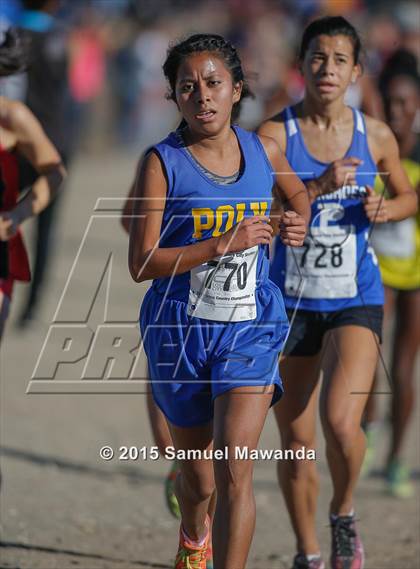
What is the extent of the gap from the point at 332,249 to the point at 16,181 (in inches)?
51.3

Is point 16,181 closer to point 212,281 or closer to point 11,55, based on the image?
point 11,55

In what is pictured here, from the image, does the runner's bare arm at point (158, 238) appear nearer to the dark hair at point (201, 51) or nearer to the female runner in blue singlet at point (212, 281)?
the female runner in blue singlet at point (212, 281)

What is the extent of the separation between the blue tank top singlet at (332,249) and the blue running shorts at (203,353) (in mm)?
726

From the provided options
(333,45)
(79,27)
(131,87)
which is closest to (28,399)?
(333,45)

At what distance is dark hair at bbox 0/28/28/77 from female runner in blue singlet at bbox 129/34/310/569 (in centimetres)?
121

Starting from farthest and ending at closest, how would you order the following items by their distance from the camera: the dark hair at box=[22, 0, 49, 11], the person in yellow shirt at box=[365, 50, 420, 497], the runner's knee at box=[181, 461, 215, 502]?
the dark hair at box=[22, 0, 49, 11] → the person in yellow shirt at box=[365, 50, 420, 497] → the runner's knee at box=[181, 461, 215, 502]

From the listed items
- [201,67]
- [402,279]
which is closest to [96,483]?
[402,279]

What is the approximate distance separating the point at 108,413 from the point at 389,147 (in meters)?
3.39

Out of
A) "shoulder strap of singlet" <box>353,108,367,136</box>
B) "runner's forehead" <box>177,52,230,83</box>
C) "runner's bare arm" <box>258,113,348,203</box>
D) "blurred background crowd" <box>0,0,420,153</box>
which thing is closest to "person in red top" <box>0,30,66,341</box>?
"runner's bare arm" <box>258,113,348,203</box>

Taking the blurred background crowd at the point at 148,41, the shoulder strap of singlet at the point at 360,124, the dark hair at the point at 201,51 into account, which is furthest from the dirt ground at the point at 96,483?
the blurred background crowd at the point at 148,41

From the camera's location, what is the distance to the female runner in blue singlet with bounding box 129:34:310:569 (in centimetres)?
357

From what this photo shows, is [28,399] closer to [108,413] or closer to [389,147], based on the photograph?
[108,413]

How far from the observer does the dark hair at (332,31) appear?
14.7ft

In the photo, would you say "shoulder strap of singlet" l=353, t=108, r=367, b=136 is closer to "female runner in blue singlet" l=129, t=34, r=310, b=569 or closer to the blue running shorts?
"female runner in blue singlet" l=129, t=34, r=310, b=569
